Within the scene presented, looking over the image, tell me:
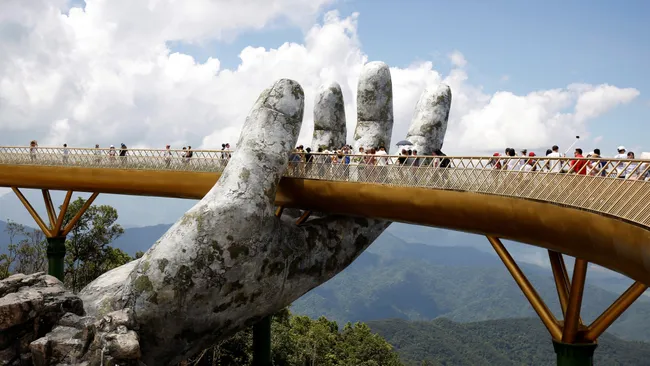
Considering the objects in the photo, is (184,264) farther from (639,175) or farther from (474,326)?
(474,326)

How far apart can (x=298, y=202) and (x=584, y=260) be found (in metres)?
8.86

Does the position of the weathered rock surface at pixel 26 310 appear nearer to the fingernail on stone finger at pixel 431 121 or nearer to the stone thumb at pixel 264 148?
the stone thumb at pixel 264 148

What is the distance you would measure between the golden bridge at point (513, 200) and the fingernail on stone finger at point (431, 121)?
6025 mm

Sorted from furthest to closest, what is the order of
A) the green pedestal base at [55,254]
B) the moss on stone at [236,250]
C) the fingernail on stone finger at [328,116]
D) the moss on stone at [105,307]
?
the green pedestal base at [55,254]
the fingernail on stone finger at [328,116]
the moss on stone at [105,307]
the moss on stone at [236,250]

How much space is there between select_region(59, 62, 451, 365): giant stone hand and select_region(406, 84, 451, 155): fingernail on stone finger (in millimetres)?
5553

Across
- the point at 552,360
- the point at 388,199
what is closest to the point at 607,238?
the point at 388,199

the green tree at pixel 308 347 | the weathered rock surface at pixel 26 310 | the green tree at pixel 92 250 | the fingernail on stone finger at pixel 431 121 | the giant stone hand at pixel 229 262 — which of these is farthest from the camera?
the green tree at pixel 92 250

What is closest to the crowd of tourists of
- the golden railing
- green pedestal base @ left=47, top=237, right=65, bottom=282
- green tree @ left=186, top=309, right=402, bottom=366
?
the golden railing

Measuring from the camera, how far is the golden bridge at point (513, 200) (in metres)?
10.6

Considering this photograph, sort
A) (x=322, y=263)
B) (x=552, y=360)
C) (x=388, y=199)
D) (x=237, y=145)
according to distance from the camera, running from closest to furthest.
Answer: (x=388, y=199)
(x=237, y=145)
(x=322, y=263)
(x=552, y=360)

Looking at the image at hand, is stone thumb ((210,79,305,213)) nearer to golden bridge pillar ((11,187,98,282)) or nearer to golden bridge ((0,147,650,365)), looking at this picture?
golden bridge ((0,147,650,365))

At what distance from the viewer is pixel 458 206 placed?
14.3 metres

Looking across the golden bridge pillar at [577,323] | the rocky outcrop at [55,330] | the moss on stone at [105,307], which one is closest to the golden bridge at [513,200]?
the golden bridge pillar at [577,323]

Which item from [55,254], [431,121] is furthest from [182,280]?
[55,254]
